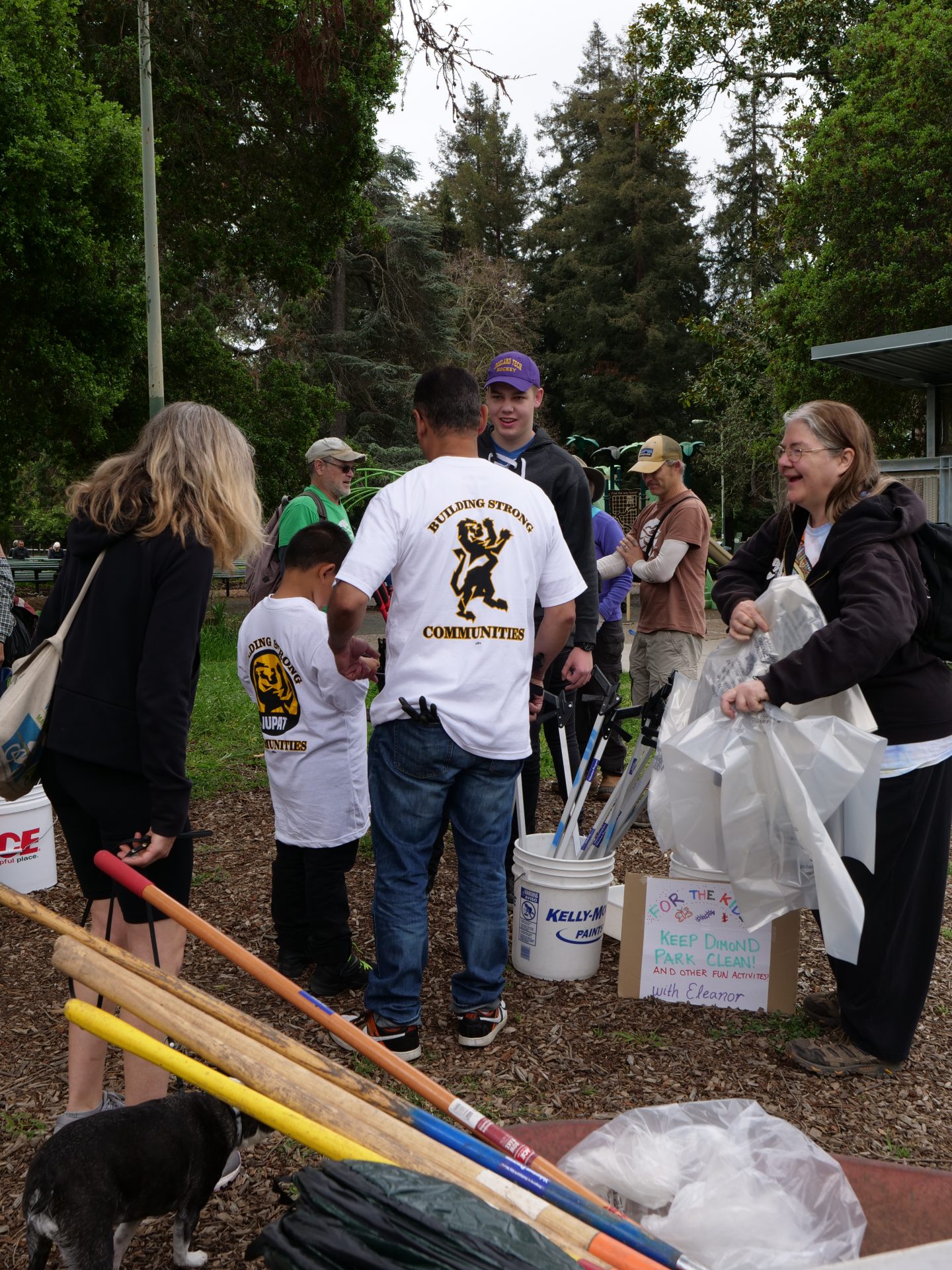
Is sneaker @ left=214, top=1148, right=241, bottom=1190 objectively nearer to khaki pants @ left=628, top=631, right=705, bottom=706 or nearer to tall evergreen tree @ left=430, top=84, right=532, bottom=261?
khaki pants @ left=628, top=631, right=705, bottom=706

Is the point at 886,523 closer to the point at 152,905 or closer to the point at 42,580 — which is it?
the point at 152,905

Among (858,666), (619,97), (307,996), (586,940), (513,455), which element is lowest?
(586,940)

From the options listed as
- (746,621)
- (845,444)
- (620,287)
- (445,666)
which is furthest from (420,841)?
(620,287)

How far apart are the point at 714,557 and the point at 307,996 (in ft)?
21.1

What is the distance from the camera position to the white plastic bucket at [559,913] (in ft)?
12.2

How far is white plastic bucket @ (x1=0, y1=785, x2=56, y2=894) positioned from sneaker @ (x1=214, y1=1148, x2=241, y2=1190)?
2270 mm

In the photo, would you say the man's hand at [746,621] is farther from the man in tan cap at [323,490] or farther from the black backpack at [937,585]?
the man in tan cap at [323,490]

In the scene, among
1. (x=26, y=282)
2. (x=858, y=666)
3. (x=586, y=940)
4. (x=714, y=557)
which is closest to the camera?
(x=858, y=666)

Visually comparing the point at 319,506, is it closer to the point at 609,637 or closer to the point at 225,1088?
the point at 609,637

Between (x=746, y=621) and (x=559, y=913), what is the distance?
4.10 feet

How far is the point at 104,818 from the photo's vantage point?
97.0 inches

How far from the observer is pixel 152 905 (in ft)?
7.55

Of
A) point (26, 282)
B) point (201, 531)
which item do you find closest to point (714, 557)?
point (201, 531)

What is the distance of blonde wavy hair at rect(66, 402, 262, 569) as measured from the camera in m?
2.45
